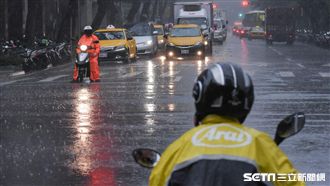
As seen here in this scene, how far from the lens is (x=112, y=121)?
15.1 m

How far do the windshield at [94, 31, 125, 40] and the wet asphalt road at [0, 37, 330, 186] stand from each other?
8945 mm

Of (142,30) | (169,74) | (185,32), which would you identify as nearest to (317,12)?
(142,30)

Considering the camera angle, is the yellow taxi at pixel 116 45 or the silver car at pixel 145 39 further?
the silver car at pixel 145 39

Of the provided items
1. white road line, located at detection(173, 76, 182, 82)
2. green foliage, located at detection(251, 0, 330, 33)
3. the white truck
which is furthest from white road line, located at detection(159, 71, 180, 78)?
green foliage, located at detection(251, 0, 330, 33)

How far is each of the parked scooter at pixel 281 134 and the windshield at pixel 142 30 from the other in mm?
40592

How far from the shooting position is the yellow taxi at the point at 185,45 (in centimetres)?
3934

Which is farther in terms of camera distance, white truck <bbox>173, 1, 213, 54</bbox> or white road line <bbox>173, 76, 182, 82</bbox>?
white truck <bbox>173, 1, 213, 54</bbox>

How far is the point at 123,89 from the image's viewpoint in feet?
73.0

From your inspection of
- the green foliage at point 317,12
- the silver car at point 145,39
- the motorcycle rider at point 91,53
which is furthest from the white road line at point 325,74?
the green foliage at point 317,12

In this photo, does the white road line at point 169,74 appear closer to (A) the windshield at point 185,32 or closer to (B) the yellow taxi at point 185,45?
(B) the yellow taxi at point 185,45

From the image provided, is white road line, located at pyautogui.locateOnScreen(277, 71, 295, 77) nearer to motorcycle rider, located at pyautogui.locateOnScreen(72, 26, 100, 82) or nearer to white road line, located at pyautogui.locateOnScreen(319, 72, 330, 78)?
white road line, located at pyautogui.locateOnScreen(319, 72, 330, 78)

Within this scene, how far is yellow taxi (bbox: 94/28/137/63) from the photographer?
35.3 meters

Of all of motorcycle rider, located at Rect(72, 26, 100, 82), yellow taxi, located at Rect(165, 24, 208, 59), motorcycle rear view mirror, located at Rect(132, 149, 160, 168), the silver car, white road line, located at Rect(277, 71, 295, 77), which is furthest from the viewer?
the silver car

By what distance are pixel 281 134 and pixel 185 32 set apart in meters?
37.2
